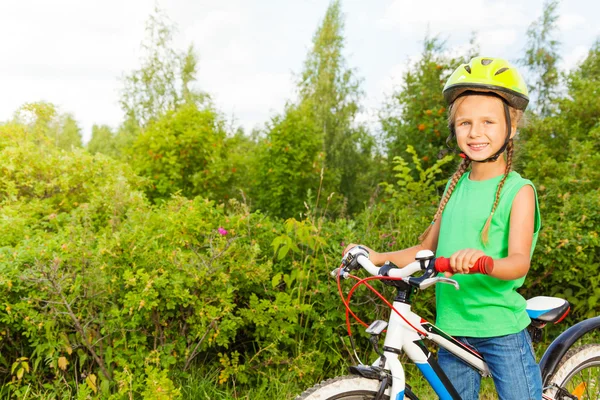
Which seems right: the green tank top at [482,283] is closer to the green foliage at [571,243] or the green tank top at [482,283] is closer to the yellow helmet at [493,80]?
the yellow helmet at [493,80]

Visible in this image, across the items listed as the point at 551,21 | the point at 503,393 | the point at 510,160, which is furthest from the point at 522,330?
the point at 551,21

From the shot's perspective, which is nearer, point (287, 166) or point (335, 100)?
point (287, 166)

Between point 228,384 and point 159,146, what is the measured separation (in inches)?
260

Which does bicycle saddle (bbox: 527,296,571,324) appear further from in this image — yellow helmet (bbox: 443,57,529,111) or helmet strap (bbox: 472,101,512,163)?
yellow helmet (bbox: 443,57,529,111)

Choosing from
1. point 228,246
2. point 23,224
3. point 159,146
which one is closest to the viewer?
point 228,246

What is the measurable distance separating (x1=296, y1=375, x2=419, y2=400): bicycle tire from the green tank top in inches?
17.8

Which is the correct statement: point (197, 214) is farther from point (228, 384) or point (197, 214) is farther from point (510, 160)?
point (510, 160)

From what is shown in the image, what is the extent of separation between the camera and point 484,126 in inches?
82.5

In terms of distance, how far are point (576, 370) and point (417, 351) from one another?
41.9 inches

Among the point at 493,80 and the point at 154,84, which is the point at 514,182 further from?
the point at 154,84

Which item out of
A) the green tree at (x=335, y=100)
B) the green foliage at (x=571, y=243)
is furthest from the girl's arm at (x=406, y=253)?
the green tree at (x=335, y=100)

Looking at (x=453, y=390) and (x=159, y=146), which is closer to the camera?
(x=453, y=390)

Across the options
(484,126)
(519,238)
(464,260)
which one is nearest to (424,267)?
(464,260)

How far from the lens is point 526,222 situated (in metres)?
1.98
